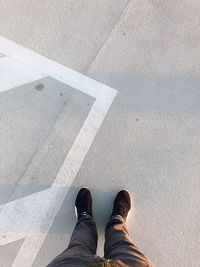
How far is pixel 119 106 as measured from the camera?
10.6 ft

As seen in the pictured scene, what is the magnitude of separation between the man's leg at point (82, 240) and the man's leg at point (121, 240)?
0.11 metres

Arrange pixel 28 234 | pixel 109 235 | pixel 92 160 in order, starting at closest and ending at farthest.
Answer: pixel 109 235
pixel 28 234
pixel 92 160

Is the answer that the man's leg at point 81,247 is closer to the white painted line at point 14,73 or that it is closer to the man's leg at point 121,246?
the man's leg at point 121,246

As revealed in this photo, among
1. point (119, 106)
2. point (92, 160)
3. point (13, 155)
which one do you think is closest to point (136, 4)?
point (119, 106)

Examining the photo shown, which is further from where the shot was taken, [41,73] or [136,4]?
[136,4]

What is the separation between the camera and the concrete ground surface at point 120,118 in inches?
117

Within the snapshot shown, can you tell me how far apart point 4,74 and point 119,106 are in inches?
41.0

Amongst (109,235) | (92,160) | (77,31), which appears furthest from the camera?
(77,31)

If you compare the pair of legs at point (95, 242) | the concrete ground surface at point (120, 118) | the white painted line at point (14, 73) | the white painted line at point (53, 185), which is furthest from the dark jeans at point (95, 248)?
the white painted line at point (14, 73)

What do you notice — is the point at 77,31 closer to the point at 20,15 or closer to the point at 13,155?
the point at 20,15

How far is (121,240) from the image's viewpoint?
256 centimetres

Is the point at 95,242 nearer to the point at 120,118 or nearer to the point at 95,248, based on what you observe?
the point at 95,248

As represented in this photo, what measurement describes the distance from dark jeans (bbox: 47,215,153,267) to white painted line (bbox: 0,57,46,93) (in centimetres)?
128

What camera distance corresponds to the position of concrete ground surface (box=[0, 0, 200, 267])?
9.79 feet
